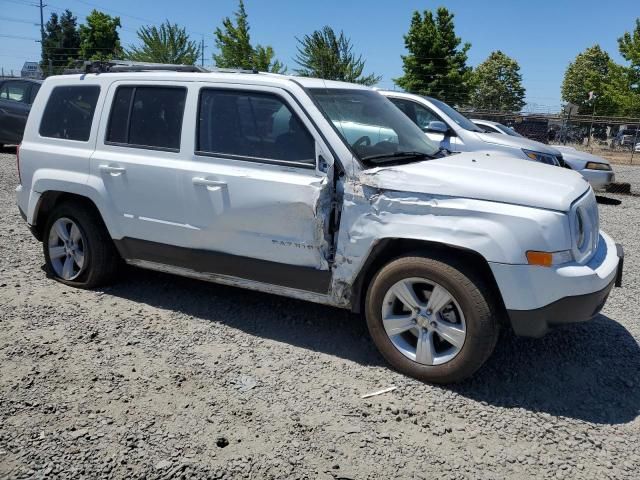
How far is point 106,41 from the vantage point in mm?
47719

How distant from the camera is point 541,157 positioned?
8953mm

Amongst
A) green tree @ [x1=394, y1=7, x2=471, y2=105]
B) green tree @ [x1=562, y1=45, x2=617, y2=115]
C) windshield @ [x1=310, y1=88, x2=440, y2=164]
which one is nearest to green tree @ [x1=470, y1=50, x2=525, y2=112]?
green tree @ [x1=562, y1=45, x2=617, y2=115]

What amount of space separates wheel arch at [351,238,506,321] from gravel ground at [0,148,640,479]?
501mm

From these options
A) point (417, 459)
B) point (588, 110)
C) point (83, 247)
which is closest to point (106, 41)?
point (588, 110)

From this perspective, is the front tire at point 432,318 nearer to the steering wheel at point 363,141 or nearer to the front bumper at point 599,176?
the steering wheel at point 363,141

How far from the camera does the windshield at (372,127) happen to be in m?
3.71

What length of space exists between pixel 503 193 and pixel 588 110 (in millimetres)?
52545

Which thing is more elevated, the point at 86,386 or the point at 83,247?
the point at 83,247

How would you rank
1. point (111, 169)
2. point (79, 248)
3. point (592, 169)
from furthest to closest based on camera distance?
point (592, 169) < point (79, 248) < point (111, 169)

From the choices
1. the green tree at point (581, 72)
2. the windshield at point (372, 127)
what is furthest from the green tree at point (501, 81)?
→ the windshield at point (372, 127)

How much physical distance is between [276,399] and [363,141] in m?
1.75

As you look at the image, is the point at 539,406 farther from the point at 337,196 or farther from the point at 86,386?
the point at 86,386

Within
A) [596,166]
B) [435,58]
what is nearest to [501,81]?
[435,58]

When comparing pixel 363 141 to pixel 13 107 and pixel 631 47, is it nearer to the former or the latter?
pixel 13 107
